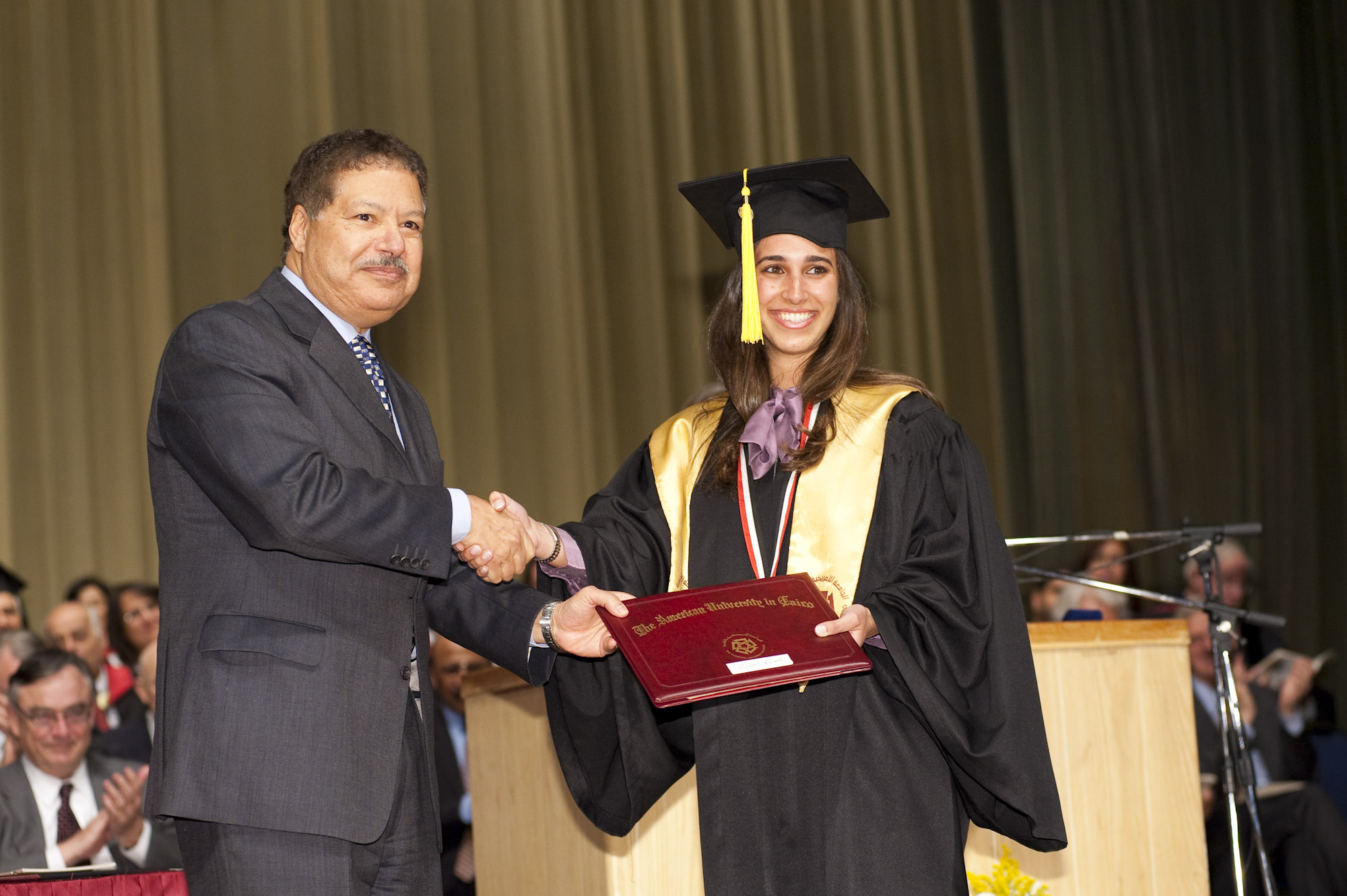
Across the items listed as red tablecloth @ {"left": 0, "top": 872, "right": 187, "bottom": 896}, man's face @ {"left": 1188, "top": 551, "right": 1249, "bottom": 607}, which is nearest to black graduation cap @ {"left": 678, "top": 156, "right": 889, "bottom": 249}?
red tablecloth @ {"left": 0, "top": 872, "right": 187, "bottom": 896}

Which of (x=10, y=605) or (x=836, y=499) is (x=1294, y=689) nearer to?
(x=836, y=499)

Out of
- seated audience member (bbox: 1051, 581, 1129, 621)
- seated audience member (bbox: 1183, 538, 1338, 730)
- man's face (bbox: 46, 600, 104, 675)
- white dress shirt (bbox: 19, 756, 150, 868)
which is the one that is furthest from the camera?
seated audience member (bbox: 1051, 581, 1129, 621)

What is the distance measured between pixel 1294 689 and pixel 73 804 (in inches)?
203

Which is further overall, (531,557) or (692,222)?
(692,222)

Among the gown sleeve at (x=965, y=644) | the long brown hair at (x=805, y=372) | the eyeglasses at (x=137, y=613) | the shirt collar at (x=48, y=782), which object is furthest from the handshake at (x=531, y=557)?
the eyeglasses at (x=137, y=613)

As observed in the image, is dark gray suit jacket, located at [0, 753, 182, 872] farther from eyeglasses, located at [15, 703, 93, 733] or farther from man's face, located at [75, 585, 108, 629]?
man's face, located at [75, 585, 108, 629]

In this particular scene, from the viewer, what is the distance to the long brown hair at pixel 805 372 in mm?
3096

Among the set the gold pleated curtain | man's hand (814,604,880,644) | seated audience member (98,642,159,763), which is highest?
the gold pleated curtain

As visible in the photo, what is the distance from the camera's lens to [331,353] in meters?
2.75

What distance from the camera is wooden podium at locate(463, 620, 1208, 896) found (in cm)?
396

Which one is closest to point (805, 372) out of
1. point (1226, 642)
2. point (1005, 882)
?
point (1005, 882)

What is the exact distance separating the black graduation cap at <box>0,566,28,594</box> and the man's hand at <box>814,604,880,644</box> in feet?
14.8

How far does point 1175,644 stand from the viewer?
166 inches

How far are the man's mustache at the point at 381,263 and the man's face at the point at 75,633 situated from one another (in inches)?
152
